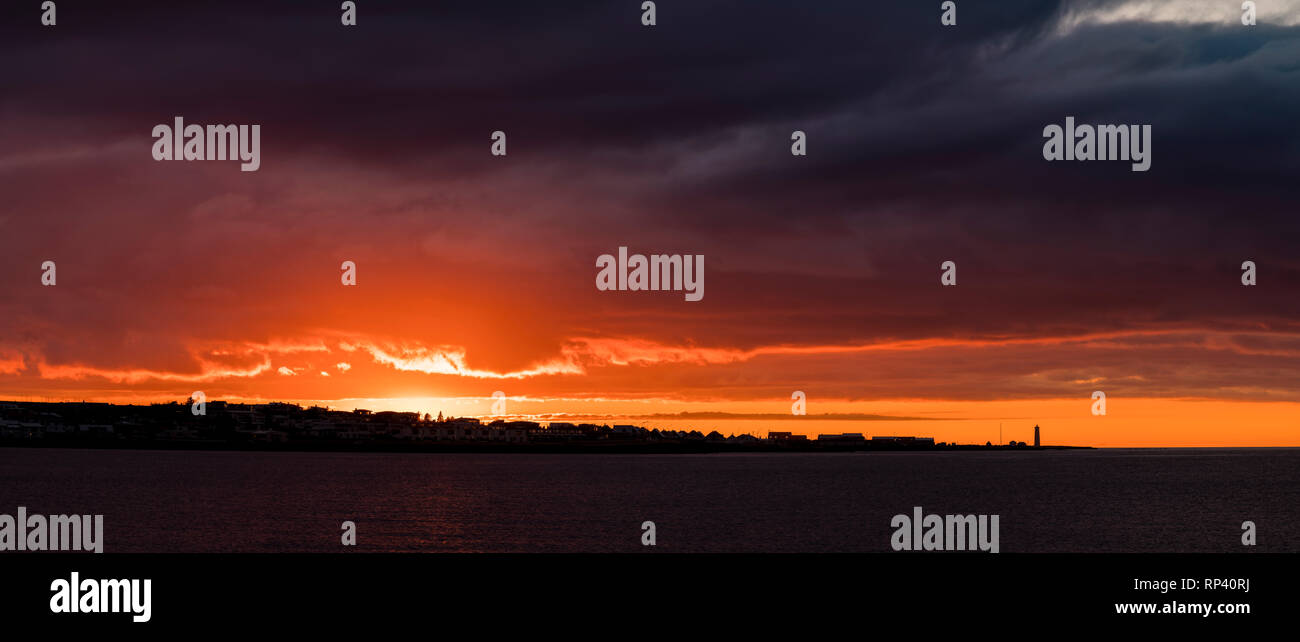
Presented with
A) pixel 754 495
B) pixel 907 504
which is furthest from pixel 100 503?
pixel 907 504

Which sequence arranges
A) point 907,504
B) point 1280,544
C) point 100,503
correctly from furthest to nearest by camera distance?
point 907,504 < point 100,503 < point 1280,544
